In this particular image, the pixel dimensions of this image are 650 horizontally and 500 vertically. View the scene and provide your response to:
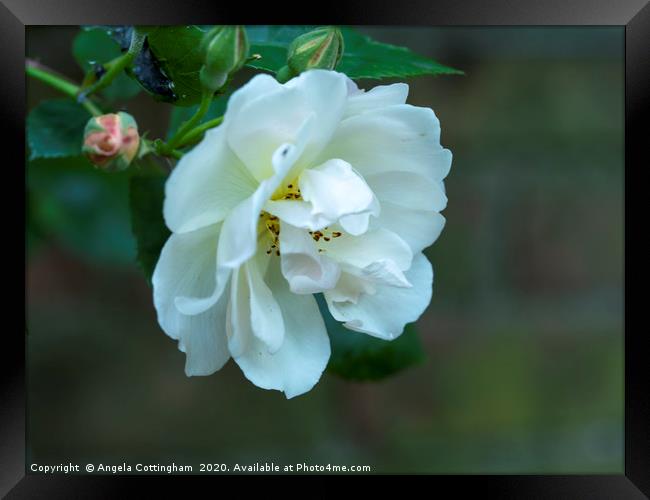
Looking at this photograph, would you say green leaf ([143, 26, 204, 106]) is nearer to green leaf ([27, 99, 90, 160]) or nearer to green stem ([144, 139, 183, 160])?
green stem ([144, 139, 183, 160])

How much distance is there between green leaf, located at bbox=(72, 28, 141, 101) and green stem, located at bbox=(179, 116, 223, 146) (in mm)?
247

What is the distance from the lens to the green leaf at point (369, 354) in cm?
68

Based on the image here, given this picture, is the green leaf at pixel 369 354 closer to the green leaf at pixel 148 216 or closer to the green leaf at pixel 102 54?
the green leaf at pixel 148 216

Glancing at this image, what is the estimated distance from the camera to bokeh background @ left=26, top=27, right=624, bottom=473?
63.7 inches

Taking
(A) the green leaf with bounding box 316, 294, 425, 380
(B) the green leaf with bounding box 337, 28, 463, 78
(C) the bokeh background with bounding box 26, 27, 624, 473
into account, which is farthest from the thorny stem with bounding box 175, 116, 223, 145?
(C) the bokeh background with bounding box 26, 27, 624, 473

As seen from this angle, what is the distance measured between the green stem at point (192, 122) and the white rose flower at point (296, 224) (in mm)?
54

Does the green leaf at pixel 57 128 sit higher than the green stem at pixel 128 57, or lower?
lower

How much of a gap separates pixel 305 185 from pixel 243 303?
0.24ft

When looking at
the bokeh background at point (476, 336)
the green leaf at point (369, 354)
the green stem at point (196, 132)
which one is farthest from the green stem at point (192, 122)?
the bokeh background at point (476, 336)

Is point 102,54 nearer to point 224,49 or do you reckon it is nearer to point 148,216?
point 148,216

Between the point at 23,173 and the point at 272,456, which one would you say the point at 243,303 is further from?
the point at 272,456

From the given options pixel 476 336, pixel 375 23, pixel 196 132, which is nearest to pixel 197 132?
pixel 196 132

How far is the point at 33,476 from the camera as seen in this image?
559 mm

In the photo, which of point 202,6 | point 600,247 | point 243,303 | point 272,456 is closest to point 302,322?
point 243,303
